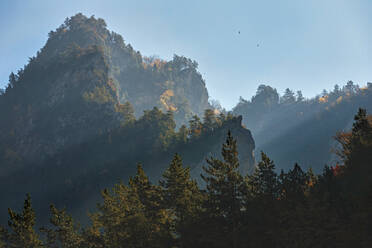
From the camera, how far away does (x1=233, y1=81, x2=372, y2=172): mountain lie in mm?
130250

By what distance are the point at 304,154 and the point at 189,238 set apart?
118495mm

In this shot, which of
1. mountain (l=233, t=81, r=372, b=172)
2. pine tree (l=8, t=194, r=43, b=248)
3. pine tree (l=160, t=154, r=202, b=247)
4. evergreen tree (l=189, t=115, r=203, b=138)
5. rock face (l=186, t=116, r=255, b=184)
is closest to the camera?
pine tree (l=160, t=154, r=202, b=247)

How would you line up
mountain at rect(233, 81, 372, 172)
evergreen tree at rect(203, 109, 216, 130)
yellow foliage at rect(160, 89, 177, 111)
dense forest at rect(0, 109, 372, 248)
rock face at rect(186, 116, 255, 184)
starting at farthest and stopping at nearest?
yellow foliage at rect(160, 89, 177, 111) < mountain at rect(233, 81, 372, 172) < evergreen tree at rect(203, 109, 216, 130) < rock face at rect(186, 116, 255, 184) < dense forest at rect(0, 109, 372, 248)

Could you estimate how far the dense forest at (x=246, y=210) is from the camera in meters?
23.2

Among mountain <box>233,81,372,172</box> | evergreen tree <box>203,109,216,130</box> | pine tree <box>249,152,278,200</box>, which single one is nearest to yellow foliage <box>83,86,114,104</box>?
evergreen tree <box>203,109,216,130</box>

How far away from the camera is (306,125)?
154 metres

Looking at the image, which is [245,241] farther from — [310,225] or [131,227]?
[131,227]

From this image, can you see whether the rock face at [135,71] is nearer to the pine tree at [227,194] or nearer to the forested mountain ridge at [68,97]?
the forested mountain ridge at [68,97]

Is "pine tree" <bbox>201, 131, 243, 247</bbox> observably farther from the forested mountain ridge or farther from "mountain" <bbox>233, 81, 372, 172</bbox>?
"mountain" <bbox>233, 81, 372, 172</bbox>

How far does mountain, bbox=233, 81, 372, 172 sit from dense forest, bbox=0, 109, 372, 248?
Result: 93153 millimetres

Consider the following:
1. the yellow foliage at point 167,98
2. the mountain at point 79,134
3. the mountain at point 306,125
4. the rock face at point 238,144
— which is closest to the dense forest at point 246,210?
the rock face at point 238,144

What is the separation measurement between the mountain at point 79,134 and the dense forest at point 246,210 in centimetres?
5441

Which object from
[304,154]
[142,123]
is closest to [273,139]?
[304,154]

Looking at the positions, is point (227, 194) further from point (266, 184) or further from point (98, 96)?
point (98, 96)
